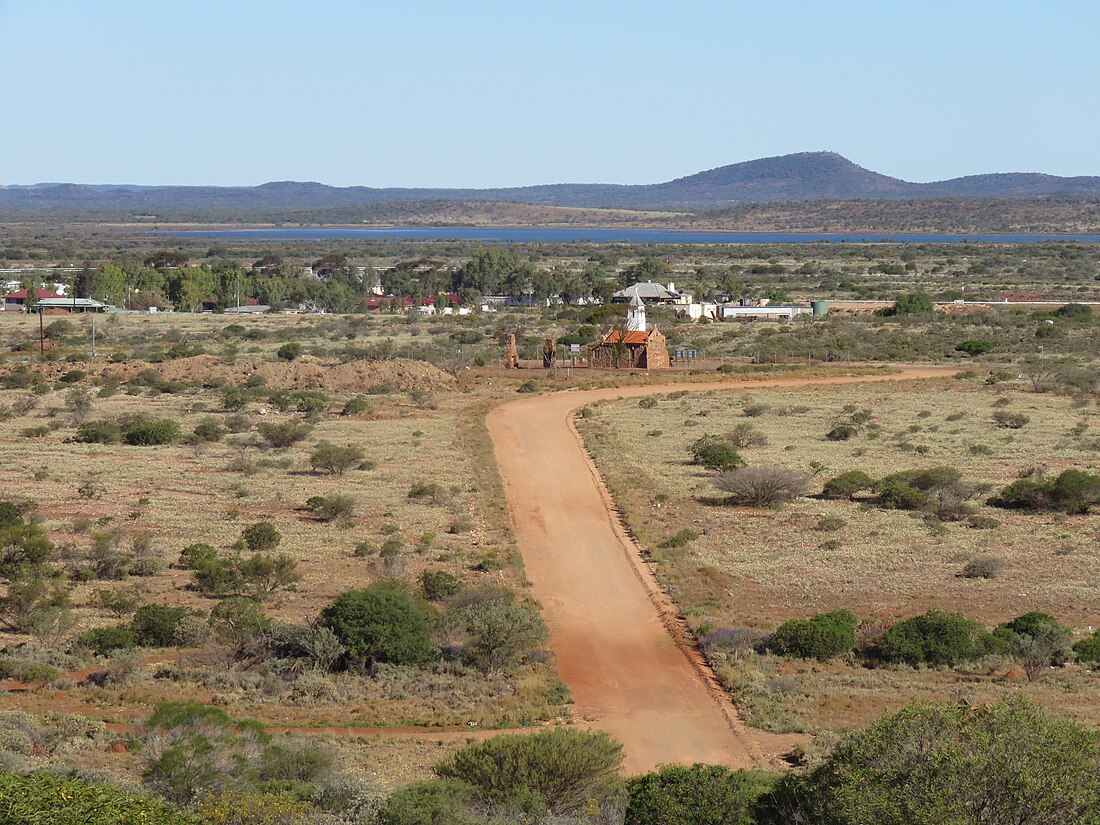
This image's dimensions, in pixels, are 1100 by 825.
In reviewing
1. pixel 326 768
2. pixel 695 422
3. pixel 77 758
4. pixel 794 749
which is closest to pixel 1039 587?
pixel 794 749

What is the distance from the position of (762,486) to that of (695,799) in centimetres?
1821

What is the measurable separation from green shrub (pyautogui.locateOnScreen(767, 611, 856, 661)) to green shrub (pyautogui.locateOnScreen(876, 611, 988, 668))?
0.51m

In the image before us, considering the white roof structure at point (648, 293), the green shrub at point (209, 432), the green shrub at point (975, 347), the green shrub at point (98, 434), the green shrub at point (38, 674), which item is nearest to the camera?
the green shrub at point (38, 674)

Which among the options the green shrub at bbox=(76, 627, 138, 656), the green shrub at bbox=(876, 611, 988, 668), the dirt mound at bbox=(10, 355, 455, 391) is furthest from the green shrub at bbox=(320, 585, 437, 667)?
the dirt mound at bbox=(10, 355, 455, 391)

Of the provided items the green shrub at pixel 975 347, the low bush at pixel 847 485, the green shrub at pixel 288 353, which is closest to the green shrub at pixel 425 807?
the low bush at pixel 847 485

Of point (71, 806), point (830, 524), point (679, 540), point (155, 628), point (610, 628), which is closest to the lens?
point (71, 806)

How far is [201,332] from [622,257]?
3662 inches

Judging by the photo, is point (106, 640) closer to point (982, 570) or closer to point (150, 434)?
point (982, 570)

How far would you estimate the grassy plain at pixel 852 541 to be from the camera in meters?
18.0

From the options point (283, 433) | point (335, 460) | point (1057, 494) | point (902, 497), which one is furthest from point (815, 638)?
point (283, 433)

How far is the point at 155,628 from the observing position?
65.2 ft

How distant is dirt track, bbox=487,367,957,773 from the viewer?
16391mm

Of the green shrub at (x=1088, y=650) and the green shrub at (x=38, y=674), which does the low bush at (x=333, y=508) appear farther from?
Answer: the green shrub at (x=1088, y=650)

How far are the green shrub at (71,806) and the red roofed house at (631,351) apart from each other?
47568 mm
